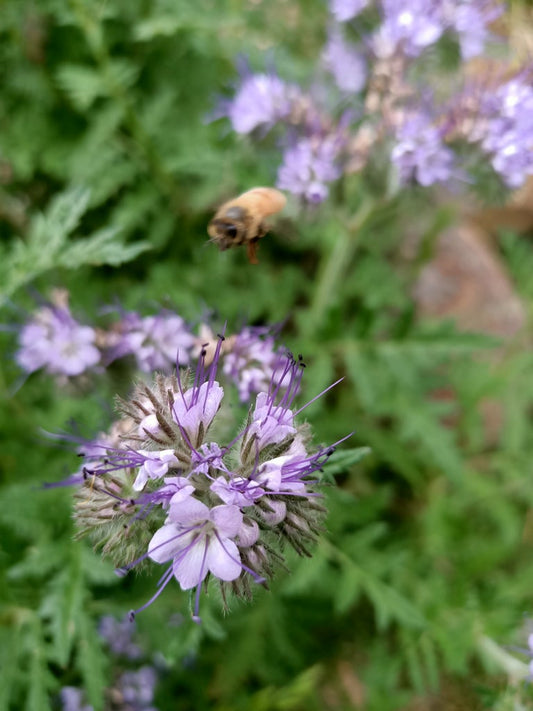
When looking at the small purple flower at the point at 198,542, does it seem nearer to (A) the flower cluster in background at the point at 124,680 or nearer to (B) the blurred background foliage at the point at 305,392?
(B) the blurred background foliage at the point at 305,392

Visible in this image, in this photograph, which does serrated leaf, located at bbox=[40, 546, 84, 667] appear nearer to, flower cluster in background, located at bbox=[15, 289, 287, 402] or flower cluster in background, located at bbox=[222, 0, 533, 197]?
flower cluster in background, located at bbox=[15, 289, 287, 402]

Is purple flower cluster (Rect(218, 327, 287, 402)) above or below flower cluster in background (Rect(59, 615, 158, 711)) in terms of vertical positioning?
above

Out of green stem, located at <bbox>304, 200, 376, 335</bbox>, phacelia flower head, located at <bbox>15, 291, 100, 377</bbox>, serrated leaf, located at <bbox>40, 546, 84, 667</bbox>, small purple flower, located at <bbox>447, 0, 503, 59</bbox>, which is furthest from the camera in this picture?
green stem, located at <bbox>304, 200, 376, 335</bbox>

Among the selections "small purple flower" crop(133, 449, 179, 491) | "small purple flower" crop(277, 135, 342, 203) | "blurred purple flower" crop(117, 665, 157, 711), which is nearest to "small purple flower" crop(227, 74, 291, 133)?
"small purple flower" crop(277, 135, 342, 203)

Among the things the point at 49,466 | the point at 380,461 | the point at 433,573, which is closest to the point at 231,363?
the point at 49,466

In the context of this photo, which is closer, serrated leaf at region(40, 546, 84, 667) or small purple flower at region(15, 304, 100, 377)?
serrated leaf at region(40, 546, 84, 667)
